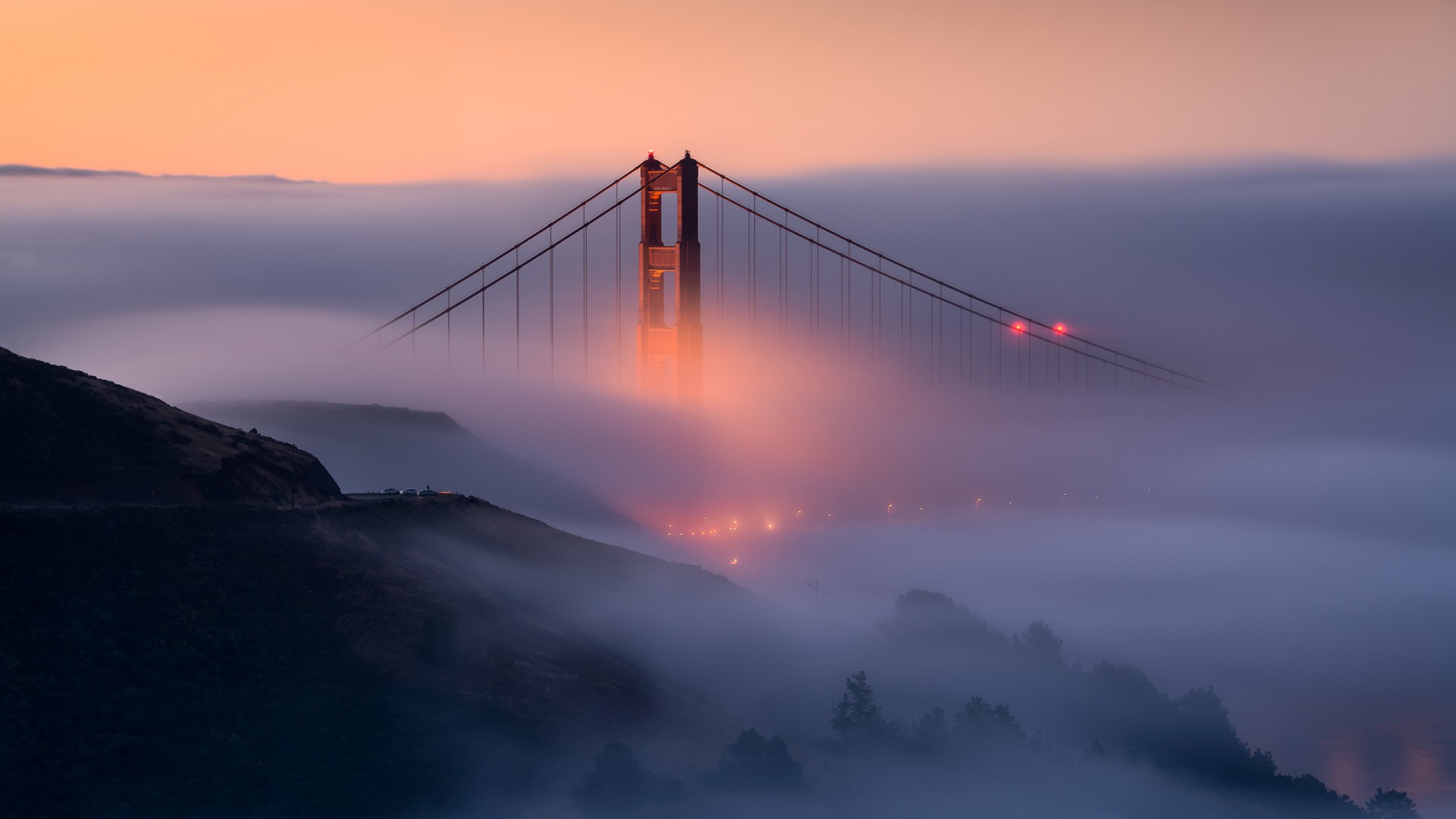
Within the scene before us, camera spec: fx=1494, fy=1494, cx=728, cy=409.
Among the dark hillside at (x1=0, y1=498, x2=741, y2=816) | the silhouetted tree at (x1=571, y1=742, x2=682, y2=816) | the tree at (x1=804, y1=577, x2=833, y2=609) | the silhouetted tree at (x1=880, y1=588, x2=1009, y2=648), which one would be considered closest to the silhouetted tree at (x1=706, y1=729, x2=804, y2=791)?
the silhouetted tree at (x1=571, y1=742, x2=682, y2=816)

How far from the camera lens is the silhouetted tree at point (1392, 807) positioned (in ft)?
261

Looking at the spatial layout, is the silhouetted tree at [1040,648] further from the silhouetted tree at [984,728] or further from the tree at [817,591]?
the silhouetted tree at [984,728]

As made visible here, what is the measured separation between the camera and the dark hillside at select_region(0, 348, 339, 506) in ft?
197

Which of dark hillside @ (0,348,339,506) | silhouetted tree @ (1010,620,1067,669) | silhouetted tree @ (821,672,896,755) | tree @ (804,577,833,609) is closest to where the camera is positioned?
dark hillside @ (0,348,339,506)

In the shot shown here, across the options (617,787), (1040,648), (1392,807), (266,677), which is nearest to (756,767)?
(617,787)

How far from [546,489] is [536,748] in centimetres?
12512

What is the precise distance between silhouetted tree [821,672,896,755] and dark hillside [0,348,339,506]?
2634 cm

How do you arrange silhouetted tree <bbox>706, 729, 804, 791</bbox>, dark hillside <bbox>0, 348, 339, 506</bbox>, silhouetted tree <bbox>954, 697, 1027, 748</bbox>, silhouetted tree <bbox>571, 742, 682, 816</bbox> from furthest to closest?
silhouetted tree <bbox>954, 697, 1027, 748</bbox>
dark hillside <bbox>0, 348, 339, 506</bbox>
silhouetted tree <bbox>706, 729, 804, 791</bbox>
silhouetted tree <bbox>571, 742, 682, 816</bbox>

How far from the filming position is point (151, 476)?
204ft

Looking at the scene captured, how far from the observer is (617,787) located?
5325cm

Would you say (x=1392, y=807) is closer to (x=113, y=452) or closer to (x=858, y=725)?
(x=858, y=725)

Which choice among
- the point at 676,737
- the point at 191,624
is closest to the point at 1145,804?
the point at 676,737

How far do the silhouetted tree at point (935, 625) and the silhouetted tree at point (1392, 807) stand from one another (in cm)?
2914

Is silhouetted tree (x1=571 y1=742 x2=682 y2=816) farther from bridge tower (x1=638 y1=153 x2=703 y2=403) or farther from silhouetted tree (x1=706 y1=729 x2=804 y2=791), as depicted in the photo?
bridge tower (x1=638 y1=153 x2=703 y2=403)
